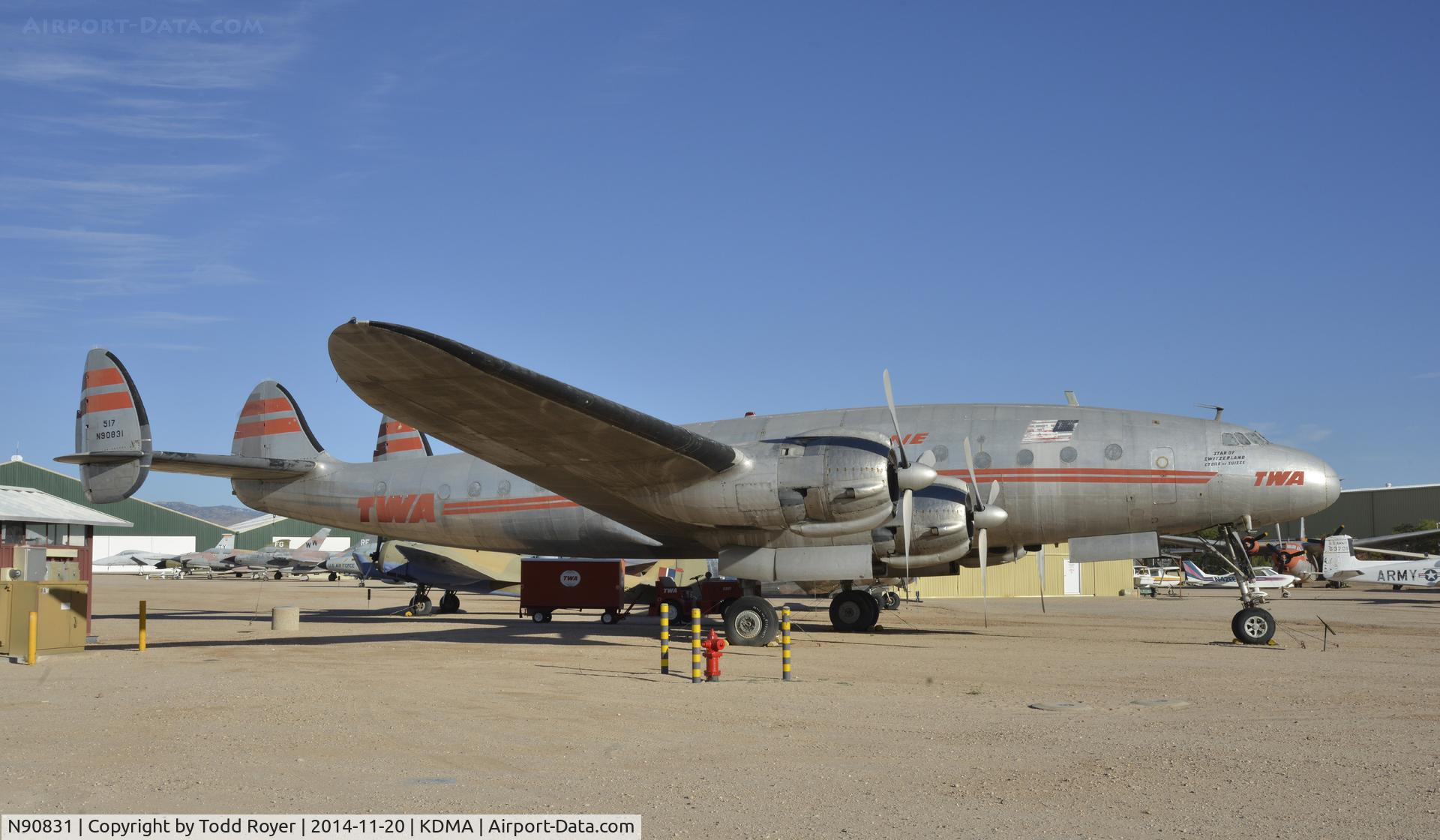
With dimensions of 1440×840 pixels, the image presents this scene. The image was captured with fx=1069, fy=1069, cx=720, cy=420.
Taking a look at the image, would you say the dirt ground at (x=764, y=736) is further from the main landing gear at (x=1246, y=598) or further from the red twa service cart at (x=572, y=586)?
the red twa service cart at (x=572, y=586)

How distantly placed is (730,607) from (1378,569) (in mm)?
45070

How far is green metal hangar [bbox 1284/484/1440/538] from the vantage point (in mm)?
84750

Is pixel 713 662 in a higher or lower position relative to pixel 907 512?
lower

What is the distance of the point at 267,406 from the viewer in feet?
90.9

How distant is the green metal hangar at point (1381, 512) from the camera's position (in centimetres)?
8475

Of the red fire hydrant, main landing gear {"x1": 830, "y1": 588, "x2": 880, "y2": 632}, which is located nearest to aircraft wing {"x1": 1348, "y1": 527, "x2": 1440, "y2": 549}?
main landing gear {"x1": 830, "y1": 588, "x2": 880, "y2": 632}

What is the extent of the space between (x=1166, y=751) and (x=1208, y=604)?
3541cm

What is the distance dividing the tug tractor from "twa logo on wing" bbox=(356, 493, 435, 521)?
5921mm

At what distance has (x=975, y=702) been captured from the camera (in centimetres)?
1174

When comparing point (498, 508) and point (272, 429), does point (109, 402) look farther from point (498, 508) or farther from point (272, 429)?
point (498, 508)

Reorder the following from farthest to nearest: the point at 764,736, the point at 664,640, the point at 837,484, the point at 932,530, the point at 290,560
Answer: the point at 290,560
the point at 932,530
the point at 837,484
the point at 664,640
the point at 764,736

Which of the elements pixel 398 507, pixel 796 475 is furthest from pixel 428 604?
pixel 796 475

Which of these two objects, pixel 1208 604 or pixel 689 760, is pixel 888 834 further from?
pixel 1208 604

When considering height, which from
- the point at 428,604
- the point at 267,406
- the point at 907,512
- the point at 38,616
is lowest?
the point at 428,604
